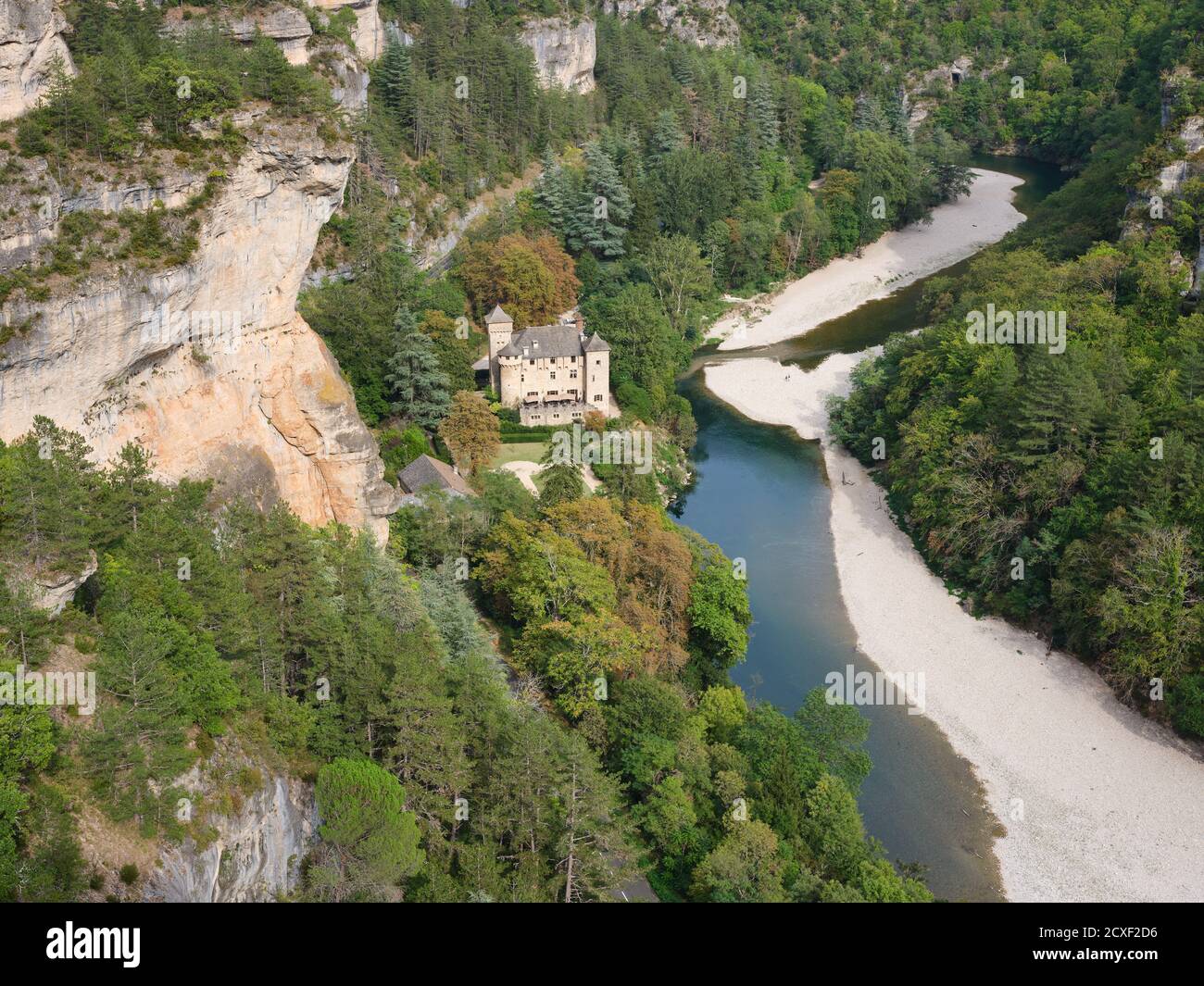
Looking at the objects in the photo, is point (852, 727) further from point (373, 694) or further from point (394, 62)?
point (394, 62)

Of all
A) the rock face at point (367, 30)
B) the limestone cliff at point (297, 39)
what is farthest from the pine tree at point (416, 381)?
the rock face at point (367, 30)

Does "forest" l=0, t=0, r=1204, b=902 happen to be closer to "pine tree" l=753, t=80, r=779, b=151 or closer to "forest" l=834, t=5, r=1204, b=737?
"forest" l=834, t=5, r=1204, b=737

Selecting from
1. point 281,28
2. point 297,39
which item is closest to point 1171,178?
point 297,39

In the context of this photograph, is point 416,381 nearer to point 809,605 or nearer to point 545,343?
point 545,343

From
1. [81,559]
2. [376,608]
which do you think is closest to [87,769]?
[81,559]

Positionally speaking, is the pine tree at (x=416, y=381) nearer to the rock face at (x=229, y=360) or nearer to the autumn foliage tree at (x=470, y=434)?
the autumn foliage tree at (x=470, y=434)

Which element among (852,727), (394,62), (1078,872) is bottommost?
(1078,872)
